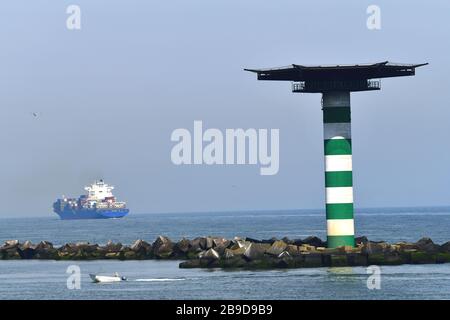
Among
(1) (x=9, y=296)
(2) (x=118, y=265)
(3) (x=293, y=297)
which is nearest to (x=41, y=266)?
(2) (x=118, y=265)

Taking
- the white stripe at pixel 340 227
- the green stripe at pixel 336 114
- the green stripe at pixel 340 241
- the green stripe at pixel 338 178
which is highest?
the green stripe at pixel 336 114

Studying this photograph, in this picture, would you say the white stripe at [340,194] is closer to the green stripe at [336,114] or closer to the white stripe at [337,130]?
the white stripe at [337,130]

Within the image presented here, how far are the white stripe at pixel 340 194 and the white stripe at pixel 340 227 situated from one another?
1.48 metres

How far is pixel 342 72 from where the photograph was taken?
70.8 m

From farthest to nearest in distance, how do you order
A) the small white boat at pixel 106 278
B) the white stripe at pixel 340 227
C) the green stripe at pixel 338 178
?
the white stripe at pixel 340 227 → the green stripe at pixel 338 178 → the small white boat at pixel 106 278

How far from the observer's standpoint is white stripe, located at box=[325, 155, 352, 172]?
69438 mm

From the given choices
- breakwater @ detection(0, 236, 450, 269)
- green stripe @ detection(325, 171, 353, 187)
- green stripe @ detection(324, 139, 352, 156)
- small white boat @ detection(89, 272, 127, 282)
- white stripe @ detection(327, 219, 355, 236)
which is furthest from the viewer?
breakwater @ detection(0, 236, 450, 269)

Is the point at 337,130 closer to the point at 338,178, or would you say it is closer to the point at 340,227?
the point at 338,178

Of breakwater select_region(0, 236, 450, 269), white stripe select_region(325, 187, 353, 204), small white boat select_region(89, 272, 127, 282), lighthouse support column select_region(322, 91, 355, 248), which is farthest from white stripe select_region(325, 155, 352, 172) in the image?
small white boat select_region(89, 272, 127, 282)

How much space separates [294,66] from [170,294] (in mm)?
16391

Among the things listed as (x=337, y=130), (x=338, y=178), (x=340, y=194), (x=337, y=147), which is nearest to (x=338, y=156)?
(x=337, y=147)

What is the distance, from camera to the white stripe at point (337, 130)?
69875mm

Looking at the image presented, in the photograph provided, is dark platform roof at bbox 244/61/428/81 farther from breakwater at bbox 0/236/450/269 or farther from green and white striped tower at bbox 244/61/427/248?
breakwater at bbox 0/236/450/269

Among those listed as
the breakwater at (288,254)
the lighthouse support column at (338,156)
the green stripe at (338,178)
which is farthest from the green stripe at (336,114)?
the breakwater at (288,254)
